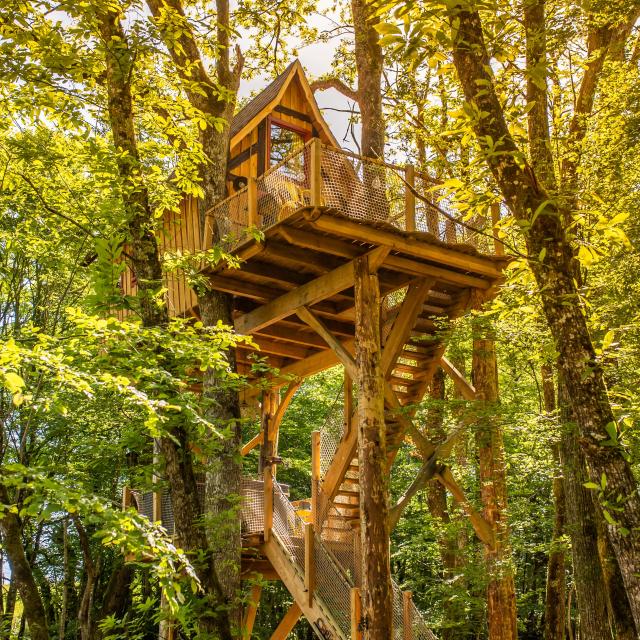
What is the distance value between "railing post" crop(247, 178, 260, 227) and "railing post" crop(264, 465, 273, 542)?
4.56 metres

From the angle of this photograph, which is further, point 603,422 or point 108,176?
point 108,176

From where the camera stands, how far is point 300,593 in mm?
11508

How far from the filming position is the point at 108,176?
21.2 feet

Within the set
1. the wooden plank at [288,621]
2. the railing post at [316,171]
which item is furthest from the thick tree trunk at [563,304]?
the wooden plank at [288,621]

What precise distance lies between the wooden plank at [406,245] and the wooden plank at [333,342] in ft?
5.11

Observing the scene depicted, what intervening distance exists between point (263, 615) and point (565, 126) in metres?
18.6

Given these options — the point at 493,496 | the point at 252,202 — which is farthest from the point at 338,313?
the point at 493,496

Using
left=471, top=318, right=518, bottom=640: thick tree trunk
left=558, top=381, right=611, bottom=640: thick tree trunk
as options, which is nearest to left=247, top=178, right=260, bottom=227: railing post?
left=471, top=318, right=518, bottom=640: thick tree trunk

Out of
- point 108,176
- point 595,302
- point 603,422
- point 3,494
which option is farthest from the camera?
point 595,302

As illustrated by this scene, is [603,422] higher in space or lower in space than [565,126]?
lower

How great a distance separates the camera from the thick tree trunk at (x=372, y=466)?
9039mm

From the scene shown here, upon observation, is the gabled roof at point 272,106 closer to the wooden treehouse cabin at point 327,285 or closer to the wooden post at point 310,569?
the wooden treehouse cabin at point 327,285

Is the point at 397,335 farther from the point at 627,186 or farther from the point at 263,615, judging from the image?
the point at 263,615

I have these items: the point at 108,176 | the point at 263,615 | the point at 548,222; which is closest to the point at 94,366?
the point at 108,176
